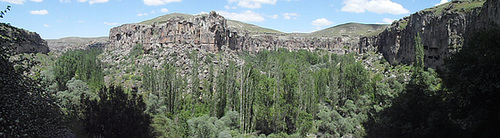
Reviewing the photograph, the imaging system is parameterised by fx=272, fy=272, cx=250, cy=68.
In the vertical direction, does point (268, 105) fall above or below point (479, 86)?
below

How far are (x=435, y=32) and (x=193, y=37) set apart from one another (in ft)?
182

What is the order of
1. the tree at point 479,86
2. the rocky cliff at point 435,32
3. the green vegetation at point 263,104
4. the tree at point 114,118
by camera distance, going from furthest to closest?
the rocky cliff at point 435,32 < the tree at point 114,118 < the tree at point 479,86 < the green vegetation at point 263,104

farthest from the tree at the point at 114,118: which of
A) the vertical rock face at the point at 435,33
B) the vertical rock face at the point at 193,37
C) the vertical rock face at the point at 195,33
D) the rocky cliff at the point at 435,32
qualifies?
the vertical rock face at the point at 195,33

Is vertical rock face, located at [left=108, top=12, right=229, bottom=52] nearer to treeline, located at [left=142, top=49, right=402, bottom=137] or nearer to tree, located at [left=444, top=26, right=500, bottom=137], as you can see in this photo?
treeline, located at [left=142, top=49, right=402, bottom=137]

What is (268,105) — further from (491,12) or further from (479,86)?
(491,12)

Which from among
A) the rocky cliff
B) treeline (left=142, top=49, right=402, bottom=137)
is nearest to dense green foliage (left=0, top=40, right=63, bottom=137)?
treeline (left=142, top=49, right=402, bottom=137)

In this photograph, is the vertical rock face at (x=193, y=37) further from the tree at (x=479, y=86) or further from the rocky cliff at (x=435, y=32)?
the tree at (x=479, y=86)

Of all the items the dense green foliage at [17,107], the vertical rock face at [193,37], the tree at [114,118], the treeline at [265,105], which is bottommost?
the treeline at [265,105]

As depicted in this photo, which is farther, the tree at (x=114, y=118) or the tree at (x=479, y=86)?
the tree at (x=114, y=118)

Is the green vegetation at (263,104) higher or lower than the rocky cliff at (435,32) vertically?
lower

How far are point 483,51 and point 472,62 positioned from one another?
1.72 feet

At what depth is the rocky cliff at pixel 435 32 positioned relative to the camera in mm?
43303

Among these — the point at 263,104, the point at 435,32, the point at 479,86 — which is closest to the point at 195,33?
the point at 263,104

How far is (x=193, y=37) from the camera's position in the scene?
74.6 m
